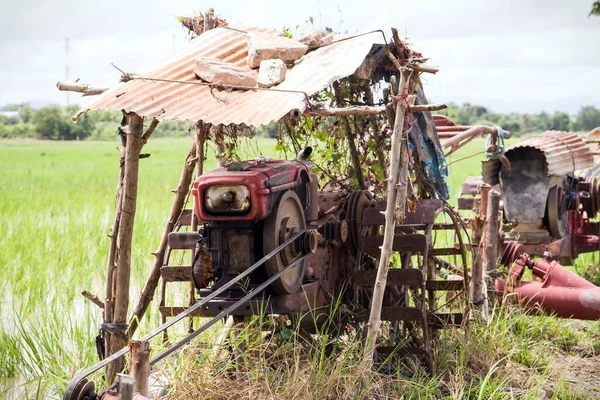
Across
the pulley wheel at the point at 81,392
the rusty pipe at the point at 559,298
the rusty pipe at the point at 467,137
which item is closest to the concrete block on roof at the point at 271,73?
the rusty pipe at the point at 467,137

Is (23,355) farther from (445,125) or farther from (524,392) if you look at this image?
(445,125)

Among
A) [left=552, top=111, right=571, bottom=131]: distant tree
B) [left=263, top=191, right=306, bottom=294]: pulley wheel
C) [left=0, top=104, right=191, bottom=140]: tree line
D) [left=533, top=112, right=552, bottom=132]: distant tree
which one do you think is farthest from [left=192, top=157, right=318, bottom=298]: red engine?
[left=552, top=111, right=571, bottom=131]: distant tree

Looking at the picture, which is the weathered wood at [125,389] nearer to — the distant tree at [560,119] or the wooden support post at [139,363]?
the wooden support post at [139,363]

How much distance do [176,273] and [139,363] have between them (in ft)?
6.96

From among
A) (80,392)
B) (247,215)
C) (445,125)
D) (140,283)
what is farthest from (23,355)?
(445,125)

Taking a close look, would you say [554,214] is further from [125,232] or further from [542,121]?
[542,121]

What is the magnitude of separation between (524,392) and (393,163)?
5.55ft

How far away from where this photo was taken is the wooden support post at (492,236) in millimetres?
7363

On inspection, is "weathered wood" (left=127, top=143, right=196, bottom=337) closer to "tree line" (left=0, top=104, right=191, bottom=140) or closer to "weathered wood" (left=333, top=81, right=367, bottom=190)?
"weathered wood" (left=333, top=81, right=367, bottom=190)

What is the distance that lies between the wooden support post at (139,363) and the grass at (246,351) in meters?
1.07

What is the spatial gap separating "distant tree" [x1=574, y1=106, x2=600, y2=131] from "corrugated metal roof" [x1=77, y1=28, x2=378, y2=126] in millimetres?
64779

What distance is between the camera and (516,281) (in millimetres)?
7242

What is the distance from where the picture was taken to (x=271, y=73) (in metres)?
5.57

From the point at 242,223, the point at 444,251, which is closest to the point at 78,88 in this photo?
the point at 242,223
